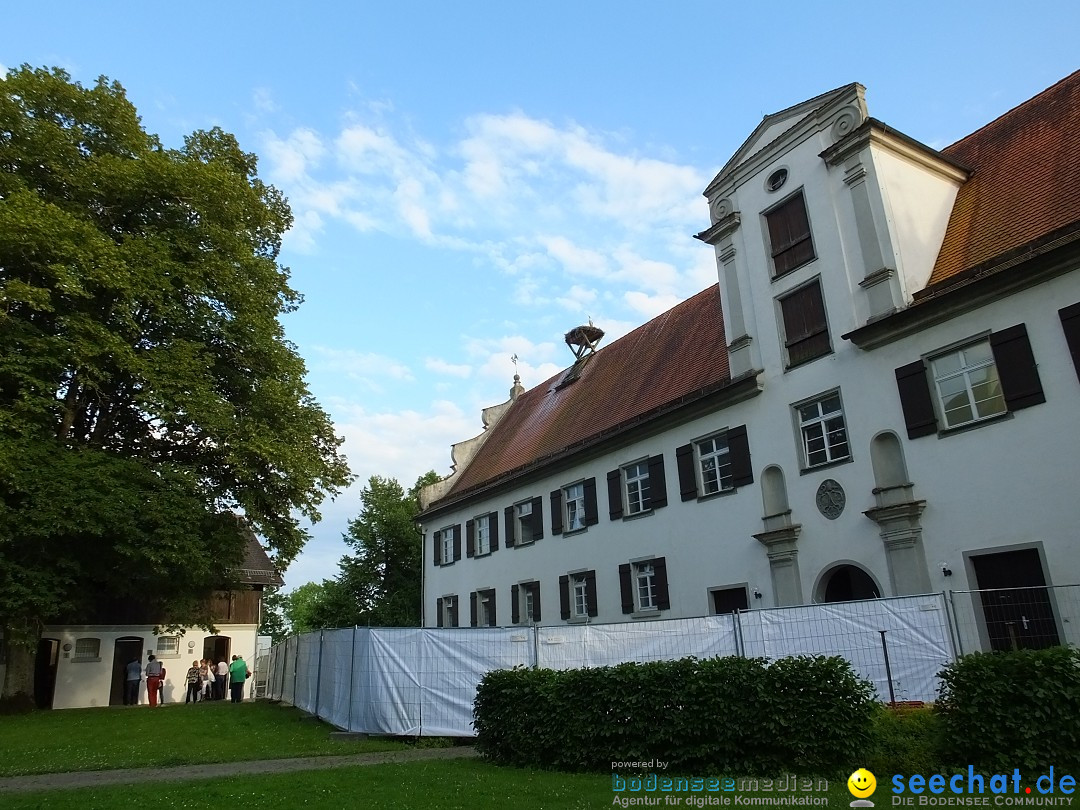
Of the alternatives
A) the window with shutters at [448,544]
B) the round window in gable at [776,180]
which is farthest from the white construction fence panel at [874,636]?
the window with shutters at [448,544]

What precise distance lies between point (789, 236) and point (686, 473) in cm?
645

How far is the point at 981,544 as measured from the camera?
1383 cm

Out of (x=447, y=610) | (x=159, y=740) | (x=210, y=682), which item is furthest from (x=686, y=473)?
(x=210, y=682)

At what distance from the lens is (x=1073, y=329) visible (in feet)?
43.1

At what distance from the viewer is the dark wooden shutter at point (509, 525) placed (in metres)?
28.5

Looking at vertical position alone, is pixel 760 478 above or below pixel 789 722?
above

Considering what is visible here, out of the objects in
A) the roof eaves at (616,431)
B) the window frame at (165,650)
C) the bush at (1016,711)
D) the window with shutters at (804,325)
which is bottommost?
the bush at (1016,711)

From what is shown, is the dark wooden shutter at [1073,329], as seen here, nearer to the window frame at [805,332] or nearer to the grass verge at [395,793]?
the window frame at [805,332]

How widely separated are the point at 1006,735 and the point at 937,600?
330cm

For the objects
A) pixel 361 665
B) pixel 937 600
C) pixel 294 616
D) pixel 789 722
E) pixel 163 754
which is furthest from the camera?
pixel 294 616

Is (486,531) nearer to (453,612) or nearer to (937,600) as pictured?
(453,612)

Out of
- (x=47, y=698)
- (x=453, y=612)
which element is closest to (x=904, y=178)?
(x=453, y=612)

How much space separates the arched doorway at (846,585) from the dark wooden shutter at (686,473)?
436 centimetres

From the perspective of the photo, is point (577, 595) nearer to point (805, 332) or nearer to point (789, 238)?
point (805, 332)
